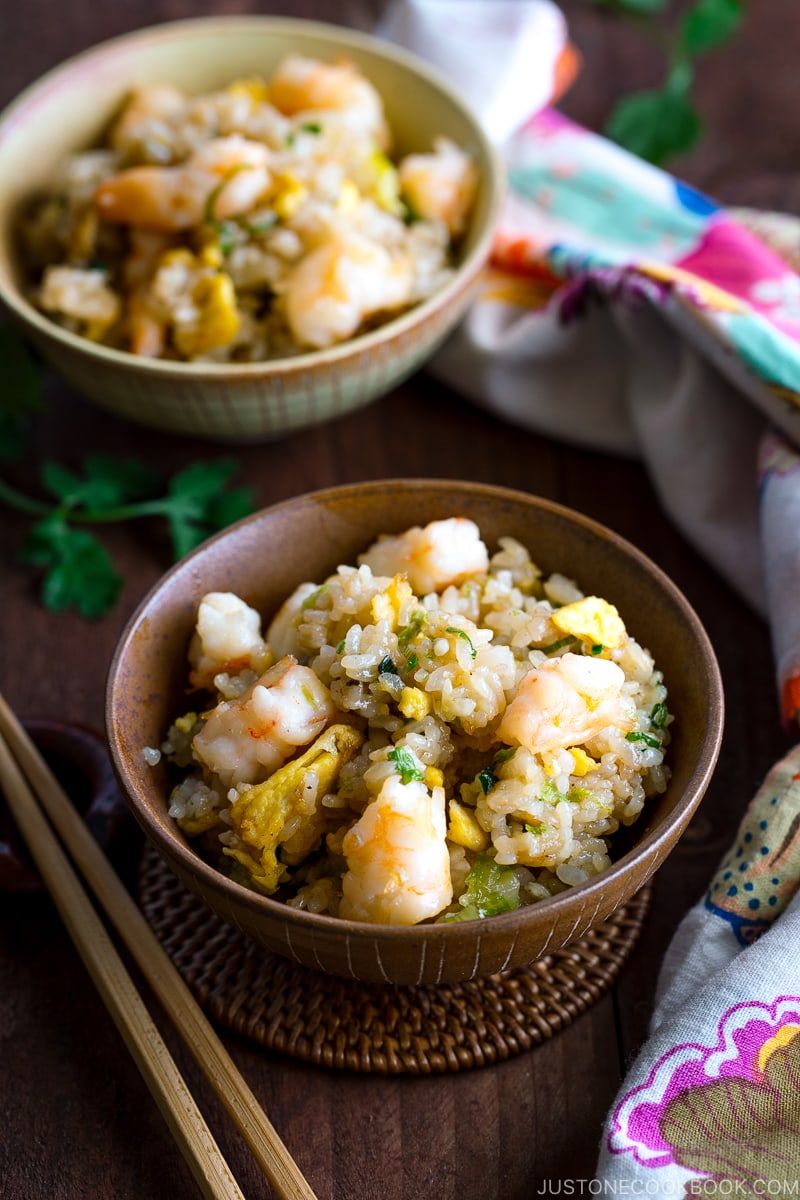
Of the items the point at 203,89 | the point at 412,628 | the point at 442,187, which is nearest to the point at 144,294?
the point at 442,187

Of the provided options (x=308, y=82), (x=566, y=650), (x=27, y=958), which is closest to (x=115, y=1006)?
(x=27, y=958)

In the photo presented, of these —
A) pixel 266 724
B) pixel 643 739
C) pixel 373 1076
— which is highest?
pixel 266 724

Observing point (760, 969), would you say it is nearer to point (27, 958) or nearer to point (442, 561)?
point (442, 561)

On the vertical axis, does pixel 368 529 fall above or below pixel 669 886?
above

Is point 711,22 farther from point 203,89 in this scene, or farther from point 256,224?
point 256,224

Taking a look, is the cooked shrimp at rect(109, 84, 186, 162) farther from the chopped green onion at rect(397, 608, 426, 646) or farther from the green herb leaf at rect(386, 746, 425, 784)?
the green herb leaf at rect(386, 746, 425, 784)

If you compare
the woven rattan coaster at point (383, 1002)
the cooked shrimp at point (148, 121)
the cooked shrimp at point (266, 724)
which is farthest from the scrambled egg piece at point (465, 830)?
the cooked shrimp at point (148, 121)

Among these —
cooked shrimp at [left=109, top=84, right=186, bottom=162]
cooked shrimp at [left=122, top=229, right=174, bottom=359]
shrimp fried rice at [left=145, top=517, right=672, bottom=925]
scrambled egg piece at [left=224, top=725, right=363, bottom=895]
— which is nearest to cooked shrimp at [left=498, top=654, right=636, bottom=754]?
shrimp fried rice at [left=145, top=517, right=672, bottom=925]
